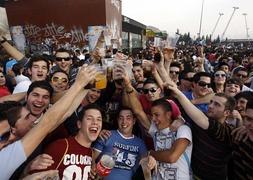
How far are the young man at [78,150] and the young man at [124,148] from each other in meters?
0.31

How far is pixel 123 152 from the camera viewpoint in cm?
362

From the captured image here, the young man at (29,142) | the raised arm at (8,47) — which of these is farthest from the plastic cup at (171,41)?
the raised arm at (8,47)

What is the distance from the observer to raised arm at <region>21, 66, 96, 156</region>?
240 centimetres

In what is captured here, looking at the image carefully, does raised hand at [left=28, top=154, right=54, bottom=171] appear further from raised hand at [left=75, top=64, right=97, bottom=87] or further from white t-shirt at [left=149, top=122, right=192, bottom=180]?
white t-shirt at [left=149, top=122, right=192, bottom=180]

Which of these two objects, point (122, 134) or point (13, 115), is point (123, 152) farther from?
point (13, 115)

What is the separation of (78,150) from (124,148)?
0.69 m

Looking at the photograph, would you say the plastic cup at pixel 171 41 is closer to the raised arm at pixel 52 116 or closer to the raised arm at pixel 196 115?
the raised arm at pixel 196 115

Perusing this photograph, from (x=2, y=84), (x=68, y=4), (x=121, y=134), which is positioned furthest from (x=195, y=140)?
(x=68, y=4)

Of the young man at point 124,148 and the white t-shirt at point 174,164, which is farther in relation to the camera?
the young man at point 124,148

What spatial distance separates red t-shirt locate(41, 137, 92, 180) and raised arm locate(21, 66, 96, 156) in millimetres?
451

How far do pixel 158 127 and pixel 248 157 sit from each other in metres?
0.98

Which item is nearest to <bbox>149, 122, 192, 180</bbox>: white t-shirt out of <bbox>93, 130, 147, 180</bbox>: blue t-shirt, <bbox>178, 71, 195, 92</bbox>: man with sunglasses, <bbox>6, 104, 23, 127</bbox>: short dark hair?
<bbox>93, 130, 147, 180</bbox>: blue t-shirt

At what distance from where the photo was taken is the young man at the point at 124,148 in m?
3.55

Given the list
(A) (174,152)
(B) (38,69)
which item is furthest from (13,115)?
(B) (38,69)
